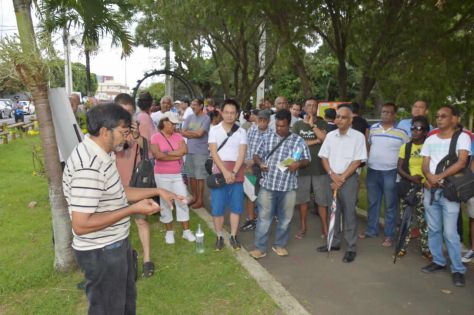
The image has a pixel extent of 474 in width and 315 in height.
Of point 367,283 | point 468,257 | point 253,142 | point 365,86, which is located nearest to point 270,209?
point 253,142

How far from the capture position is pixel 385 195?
5.30 meters

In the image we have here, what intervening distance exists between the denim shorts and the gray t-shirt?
186 cm

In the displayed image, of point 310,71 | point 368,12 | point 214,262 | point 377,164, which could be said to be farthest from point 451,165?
point 310,71

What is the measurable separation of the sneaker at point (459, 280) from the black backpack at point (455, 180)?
2.63 feet

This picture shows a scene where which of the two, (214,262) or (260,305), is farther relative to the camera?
(214,262)

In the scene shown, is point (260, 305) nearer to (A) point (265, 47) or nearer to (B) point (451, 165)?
(B) point (451, 165)

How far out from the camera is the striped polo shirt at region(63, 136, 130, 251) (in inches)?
90.4

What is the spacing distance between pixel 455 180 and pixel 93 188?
3524mm

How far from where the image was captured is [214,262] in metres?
4.65

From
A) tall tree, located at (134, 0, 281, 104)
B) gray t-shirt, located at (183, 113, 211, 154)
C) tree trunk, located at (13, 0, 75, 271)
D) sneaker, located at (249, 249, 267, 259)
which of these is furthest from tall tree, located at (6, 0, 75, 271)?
tall tree, located at (134, 0, 281, 104)

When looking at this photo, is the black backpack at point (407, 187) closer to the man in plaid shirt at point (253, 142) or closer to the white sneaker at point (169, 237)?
the man in plaid shirt at point (253, 142)

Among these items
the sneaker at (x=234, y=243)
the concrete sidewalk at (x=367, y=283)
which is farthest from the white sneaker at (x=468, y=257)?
the sneaker at (x=234, y=243)

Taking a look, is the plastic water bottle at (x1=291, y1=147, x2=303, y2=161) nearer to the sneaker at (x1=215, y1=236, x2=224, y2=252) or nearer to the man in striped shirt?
the sneaker at (x1=215, y1=236, x2=224, y2=252)

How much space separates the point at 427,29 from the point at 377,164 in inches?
178
